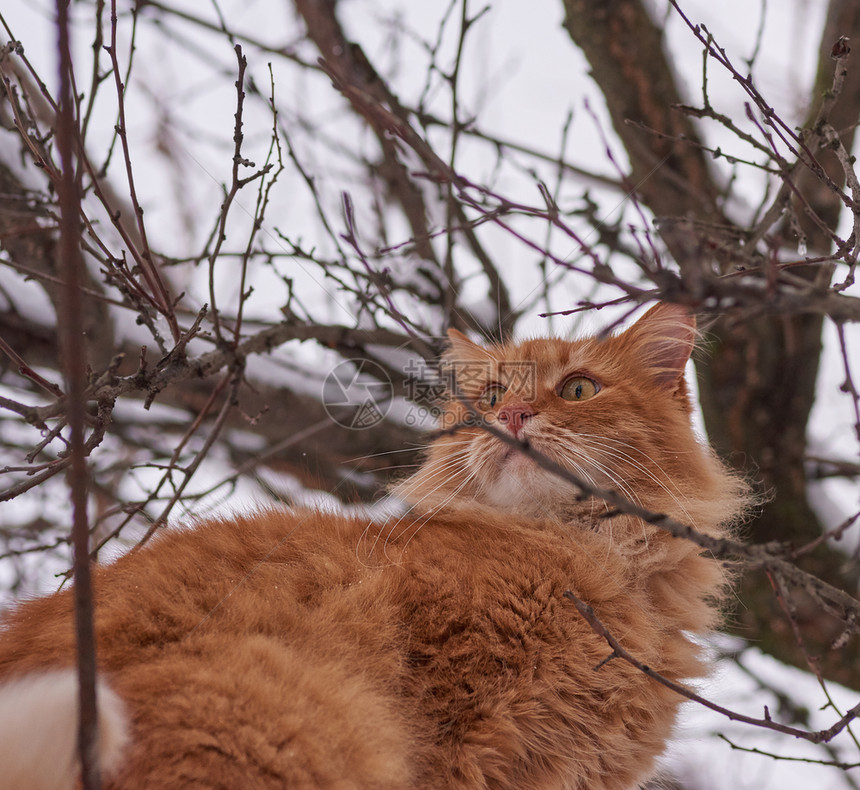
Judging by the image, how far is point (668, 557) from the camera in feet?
7.56

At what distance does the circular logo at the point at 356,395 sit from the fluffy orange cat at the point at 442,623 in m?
0.85

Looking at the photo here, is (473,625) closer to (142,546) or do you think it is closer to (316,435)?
(142,546)

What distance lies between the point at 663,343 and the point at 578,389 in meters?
0.44

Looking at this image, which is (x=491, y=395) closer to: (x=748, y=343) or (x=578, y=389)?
(x=578, y=389)

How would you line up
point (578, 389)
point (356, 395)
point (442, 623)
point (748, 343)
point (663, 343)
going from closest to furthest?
point (442, 623), point (578, 389), point (663, 343), point (748, 343), point (356, 395)

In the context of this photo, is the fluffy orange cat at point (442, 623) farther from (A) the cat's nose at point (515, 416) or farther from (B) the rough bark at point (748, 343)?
(B) the rough bark at point (748, 343)

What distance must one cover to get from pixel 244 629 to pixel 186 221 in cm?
620

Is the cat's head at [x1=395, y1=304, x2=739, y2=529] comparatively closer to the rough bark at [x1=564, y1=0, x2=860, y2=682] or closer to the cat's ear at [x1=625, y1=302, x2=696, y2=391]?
the cat's ear at [x1=625, y1=302, x2=696, y2=391]

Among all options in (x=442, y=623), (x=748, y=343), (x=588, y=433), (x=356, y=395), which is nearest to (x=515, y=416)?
(x=588, y=433)

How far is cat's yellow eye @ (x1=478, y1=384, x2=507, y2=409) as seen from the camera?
2685 millimetres

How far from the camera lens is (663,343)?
266 centimetres

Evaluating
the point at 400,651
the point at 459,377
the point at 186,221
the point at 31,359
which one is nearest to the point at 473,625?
the point at 400,651

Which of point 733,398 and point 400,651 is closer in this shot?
point 400,651

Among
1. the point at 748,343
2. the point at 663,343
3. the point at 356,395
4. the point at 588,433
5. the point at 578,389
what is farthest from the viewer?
the point at 356,395
